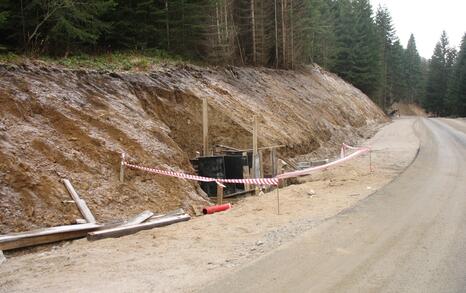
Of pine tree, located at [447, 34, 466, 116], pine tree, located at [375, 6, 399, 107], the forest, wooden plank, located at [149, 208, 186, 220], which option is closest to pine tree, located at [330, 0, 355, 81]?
the forest

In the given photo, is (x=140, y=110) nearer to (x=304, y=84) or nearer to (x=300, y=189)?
(x=300, y=189)

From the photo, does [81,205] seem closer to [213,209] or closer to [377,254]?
[213,209]

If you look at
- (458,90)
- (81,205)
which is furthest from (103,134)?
(458,90)

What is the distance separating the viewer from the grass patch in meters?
14.6

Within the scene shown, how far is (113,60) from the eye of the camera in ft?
57.6

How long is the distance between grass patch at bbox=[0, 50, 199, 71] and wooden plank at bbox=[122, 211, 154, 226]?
668 cm

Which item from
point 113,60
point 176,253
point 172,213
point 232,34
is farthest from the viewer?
point 232,34

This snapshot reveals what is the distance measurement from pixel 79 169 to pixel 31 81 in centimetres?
350

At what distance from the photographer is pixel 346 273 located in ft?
19.9

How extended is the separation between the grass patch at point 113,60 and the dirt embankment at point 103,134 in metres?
0.67

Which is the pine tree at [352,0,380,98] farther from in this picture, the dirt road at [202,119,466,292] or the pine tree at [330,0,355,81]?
the dirt road at [202,119,466,292]

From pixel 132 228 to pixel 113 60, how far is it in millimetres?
10180

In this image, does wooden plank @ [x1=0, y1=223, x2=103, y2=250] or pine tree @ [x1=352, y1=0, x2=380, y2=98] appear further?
pine tree @ [x1=352, y1=0, x2=380, y2=98]

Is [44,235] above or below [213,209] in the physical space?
above
